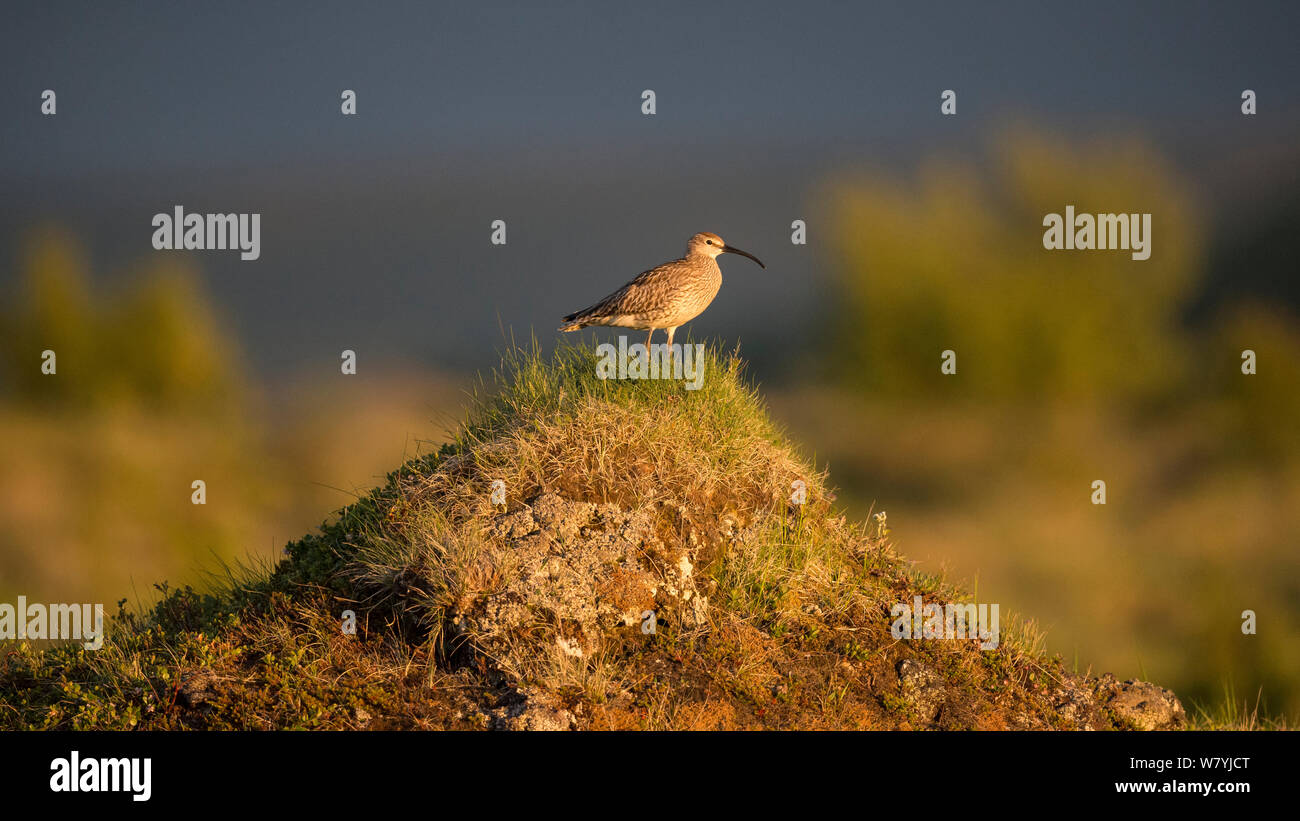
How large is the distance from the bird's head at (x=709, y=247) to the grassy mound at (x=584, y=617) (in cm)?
233

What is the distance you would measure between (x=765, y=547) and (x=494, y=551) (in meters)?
2.66

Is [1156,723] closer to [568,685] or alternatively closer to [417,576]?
[568,685]

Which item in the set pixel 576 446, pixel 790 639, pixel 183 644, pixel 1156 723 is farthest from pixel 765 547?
pixel 183 644

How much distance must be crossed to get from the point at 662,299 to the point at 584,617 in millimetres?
4611

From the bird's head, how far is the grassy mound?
2.33 m

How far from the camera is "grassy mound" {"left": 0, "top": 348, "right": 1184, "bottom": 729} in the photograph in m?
8.69

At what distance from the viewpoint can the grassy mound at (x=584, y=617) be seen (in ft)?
28.5

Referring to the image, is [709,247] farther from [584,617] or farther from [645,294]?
[584,617]

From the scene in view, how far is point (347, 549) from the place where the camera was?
1080 centimetres

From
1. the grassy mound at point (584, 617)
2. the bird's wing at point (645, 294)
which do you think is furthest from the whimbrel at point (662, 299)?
the grassy mound at point (584, 617)

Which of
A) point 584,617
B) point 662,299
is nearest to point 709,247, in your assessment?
point 662,299

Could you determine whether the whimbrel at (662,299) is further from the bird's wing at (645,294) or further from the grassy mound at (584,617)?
the grassy mound at (584,617)

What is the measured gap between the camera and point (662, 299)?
12289mm

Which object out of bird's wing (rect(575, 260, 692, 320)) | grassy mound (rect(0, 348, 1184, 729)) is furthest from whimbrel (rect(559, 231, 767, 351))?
grassy mound (rect(0, 348, 1184, 729))
